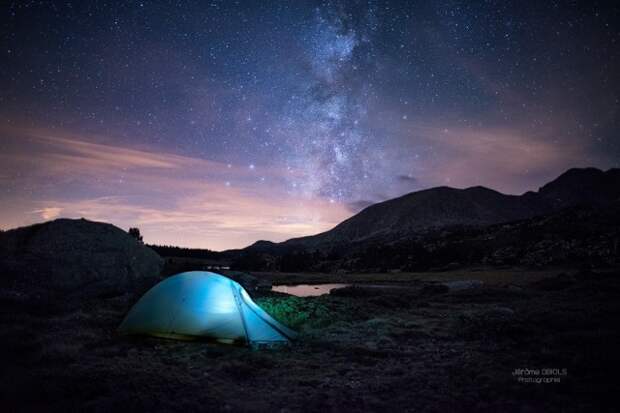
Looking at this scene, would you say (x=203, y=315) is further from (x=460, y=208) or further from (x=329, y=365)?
(x=460, y=208)

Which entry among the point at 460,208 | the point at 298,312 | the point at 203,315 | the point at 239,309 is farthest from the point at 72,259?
the point at 460,208

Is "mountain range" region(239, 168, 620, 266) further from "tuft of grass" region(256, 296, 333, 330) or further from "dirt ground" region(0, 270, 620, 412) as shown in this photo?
"dirt ground" region(0, 270, 620, 412)

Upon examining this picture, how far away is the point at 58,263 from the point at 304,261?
59.2 metres

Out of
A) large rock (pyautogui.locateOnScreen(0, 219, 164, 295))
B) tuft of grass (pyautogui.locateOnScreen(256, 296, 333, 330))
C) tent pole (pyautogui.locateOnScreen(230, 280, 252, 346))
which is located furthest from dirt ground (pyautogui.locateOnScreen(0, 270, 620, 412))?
large rock (pyautogui.locateOnScreen(0, 219, 164, 295))

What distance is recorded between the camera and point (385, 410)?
6340mm

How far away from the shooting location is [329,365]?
9164 millimetres

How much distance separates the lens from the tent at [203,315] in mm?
10766

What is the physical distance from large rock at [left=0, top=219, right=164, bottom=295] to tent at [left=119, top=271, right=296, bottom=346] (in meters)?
6.69

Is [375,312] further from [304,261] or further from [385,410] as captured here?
[304,261]

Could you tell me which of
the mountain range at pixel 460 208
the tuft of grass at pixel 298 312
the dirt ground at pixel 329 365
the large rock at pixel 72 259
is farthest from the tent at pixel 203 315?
the mountain range at pixel 460 208

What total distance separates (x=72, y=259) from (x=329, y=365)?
44.2 ft

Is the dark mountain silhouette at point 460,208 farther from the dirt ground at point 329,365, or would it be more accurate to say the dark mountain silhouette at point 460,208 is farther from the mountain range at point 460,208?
the dirt ground at point 329,365

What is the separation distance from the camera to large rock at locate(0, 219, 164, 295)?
15586mm

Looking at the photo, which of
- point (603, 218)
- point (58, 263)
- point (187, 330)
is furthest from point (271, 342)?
point (603, 218)
